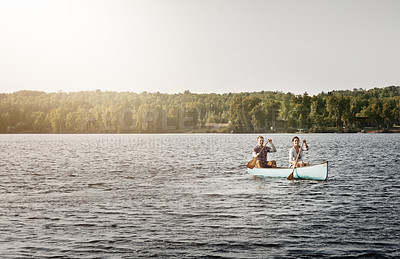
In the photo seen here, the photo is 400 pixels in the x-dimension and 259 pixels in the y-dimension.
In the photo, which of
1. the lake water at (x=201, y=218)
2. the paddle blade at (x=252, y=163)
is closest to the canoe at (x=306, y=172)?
the lake water at (x=201, y=218)

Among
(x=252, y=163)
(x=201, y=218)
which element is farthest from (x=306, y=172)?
(x=201, y=218)

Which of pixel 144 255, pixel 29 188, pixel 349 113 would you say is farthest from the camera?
pixel 349 113

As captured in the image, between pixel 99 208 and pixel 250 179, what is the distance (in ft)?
42.4

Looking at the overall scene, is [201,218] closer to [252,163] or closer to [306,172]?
[306,172]

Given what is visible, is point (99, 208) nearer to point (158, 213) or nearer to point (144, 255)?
point (158, 213)

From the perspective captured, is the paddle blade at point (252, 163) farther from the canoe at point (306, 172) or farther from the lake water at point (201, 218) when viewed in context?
the lake water at point (201, 218)

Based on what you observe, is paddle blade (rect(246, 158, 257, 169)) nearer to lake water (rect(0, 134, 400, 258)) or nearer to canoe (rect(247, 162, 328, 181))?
canoe (rect(247, 162, 328, 181))

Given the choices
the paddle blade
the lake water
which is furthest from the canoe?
the paddle blade

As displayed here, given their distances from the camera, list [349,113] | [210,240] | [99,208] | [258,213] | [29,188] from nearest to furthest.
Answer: [210,240]
[258,213]
[99,208]
[29,188]
[349,113]

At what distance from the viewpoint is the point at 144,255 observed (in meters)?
12.2

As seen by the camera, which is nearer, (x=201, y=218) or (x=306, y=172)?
(x=201, y=218)

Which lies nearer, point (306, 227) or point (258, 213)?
point (306, 227)

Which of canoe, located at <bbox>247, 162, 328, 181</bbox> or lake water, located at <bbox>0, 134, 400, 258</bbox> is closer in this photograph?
lake water, located at <bbox>0, 134, 400, 258</bbox>

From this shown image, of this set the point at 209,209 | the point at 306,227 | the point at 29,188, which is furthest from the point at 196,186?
the point at 306,227
